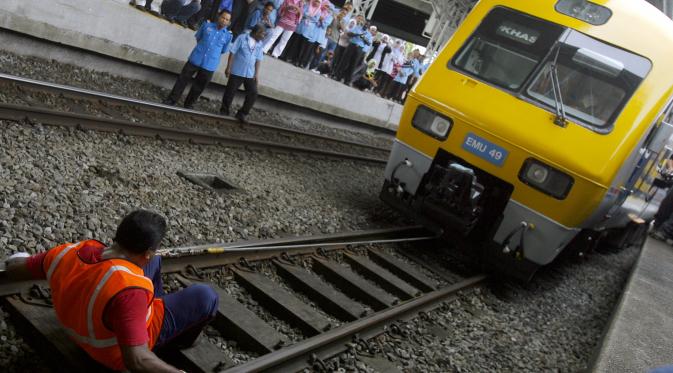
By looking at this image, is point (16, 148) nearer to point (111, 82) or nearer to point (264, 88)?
point (111, 82)

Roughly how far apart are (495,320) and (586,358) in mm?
984

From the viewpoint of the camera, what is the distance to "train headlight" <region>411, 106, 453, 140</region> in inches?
284

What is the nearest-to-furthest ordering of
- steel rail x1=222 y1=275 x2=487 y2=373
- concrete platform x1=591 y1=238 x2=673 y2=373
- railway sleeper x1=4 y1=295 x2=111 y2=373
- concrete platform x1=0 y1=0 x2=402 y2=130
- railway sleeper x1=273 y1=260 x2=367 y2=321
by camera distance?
railway sleeper x1=4 y1=295 x2=111 y2=373
steel rail x1=222 y1=275 x2=487 y2=373
railway sleeper x1=273 y1=260 x2=367 y2=321
concrete platform x1=591 y1=238 x2=673 y2=373
concrete platform x1=0 y1=0 x2=402 y2=130

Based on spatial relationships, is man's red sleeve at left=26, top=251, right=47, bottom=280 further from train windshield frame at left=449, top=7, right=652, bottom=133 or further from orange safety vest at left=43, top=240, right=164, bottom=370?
train windshield frame at left=449, top=7, right=652, bottom=133

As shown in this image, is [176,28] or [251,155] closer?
[251,155]

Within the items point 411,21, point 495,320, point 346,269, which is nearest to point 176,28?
point 346,269

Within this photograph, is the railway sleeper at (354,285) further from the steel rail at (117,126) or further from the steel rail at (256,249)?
the steel rail at (117,126)

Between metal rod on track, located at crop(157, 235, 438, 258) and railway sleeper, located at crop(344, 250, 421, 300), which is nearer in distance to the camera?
metal rod on track, located at crop(157, 235, 438, 258)

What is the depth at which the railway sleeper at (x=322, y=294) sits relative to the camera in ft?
17.0

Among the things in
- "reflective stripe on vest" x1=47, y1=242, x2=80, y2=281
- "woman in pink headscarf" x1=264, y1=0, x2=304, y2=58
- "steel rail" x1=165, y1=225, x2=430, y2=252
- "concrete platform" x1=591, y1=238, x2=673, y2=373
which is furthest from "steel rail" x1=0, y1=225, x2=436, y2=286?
"woman in pink headscarf" x1=264, y1=0, x2=304, y2=58

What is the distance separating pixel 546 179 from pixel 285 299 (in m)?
3.25

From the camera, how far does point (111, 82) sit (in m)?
10.1

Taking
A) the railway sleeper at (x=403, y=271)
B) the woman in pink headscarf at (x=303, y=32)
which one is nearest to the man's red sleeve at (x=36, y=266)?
the railway sleeper at (x=403, y=271)

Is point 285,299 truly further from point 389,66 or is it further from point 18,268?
point 389,66
